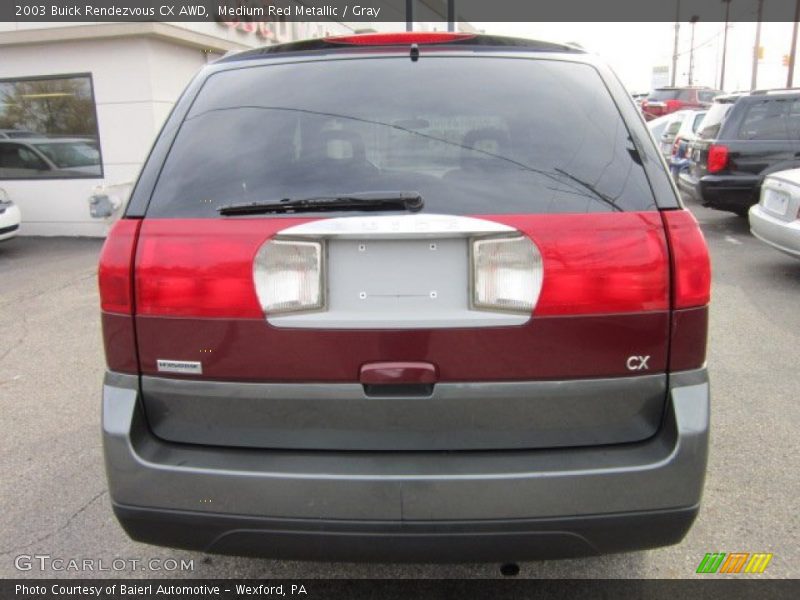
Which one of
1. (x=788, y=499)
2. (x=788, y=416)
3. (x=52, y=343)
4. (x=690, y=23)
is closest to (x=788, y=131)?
(x=788, y=416)

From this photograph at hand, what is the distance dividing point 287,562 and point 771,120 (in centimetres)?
904

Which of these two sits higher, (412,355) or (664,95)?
(664,95)

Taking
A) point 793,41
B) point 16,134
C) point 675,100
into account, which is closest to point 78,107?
point 16,134

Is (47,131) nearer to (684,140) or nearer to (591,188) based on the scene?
(684,140)

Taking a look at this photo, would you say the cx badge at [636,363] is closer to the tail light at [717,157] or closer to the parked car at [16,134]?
the tail light at [717,157]

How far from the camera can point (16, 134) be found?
438 inches

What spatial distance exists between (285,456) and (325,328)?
0.37m

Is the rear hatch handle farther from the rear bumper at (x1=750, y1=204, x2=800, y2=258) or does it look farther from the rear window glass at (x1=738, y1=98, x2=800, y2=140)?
the rear window glass at (x1=738, y1=98, x2=800, y2=140)

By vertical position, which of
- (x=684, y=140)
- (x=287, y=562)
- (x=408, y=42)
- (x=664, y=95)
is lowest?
(x=287, y=562)

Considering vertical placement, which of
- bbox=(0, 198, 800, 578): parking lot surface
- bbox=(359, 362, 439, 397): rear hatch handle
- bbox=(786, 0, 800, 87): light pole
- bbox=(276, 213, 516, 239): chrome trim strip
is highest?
bbox=(786, 0, 800, 87): light pole

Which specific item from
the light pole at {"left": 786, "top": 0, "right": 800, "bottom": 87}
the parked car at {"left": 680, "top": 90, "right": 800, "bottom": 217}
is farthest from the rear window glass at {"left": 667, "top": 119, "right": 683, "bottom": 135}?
the light pole at {"left": 786, "top": 0, "right": 800, "bottom": 87}

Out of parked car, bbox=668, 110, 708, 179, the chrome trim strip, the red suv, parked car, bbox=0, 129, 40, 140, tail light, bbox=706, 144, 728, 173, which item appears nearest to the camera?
the chrome trim strip

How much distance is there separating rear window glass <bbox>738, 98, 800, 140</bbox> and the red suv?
14.9m

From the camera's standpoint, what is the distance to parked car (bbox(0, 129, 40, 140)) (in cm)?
1113
